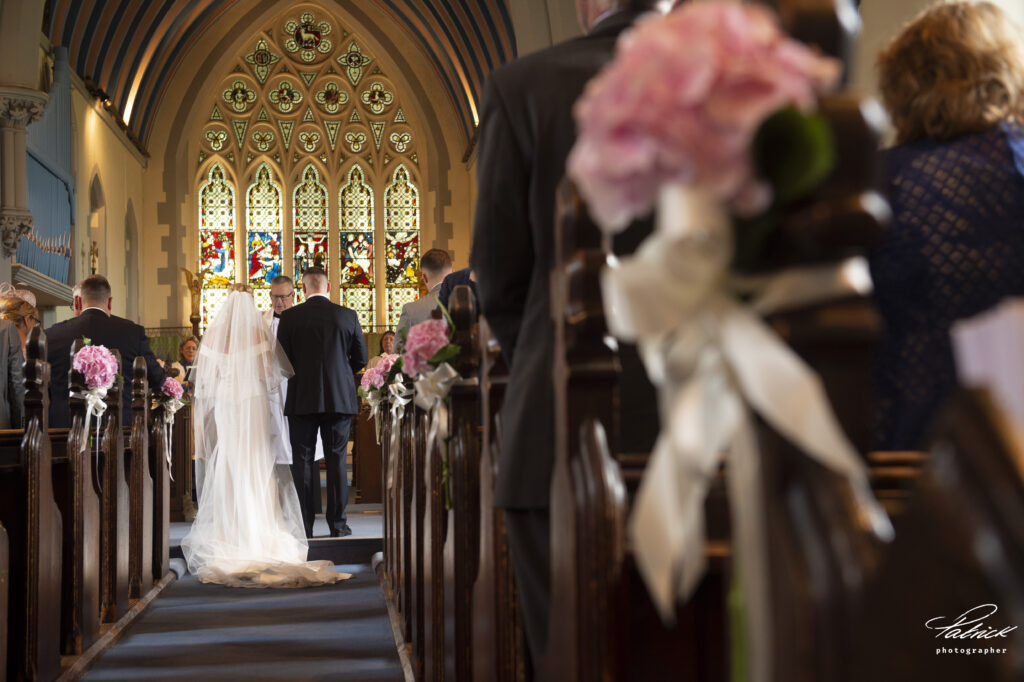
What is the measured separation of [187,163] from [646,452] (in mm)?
15796

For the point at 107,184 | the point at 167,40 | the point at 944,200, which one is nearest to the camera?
the point at 944,200

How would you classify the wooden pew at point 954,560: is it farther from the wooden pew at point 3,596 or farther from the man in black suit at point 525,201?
the wooden pew at point 3,596

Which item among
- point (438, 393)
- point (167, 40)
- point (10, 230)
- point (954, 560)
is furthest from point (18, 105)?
point (954, 560)

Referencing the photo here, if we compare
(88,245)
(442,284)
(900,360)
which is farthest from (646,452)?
(88,245)

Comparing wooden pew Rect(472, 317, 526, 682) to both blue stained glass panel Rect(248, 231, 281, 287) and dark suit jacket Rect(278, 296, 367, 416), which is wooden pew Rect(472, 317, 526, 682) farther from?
blue stained glass panel Rect(248, 231, 281, 287)

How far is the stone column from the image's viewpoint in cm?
927

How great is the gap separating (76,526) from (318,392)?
2.78 m

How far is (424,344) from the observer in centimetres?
278

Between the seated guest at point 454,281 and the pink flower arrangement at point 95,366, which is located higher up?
the seated guest at point 454,281

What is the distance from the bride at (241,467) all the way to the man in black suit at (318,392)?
0.18 metres

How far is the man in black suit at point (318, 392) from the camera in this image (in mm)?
6750

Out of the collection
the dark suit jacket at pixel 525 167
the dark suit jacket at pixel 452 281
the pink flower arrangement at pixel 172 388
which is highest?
the dark suit jacket at pixel 452 281

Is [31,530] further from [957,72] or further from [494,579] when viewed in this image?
[957,72]

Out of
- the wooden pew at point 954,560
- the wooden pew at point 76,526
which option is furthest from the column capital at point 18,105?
the wooden pew at point 954,560
